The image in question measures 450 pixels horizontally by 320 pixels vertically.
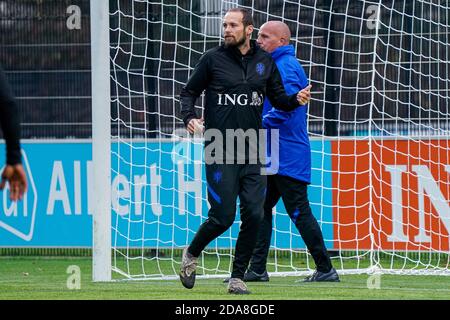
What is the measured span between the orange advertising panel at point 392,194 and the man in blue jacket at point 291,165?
90.1 inches

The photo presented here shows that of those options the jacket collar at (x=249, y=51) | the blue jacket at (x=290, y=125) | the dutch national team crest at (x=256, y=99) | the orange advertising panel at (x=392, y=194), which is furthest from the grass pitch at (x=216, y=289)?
the jacket collar at (x=249, y=51)

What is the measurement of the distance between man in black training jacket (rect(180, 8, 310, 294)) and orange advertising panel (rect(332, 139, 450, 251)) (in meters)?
3.92

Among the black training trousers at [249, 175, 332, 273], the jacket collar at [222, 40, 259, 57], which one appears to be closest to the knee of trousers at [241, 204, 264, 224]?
the jacket collar at [222, 40, 259, 57]

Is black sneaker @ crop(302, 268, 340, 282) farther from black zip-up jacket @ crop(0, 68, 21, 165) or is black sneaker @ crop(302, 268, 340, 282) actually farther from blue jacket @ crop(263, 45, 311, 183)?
black zip-up jacket @ crop(0, 68, 21, 165)

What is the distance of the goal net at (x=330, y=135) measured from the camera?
1301 cm

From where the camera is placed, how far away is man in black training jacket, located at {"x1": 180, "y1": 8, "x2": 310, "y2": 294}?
29.2ft

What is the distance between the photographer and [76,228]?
552 inches

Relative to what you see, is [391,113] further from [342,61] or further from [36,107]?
[36,107]

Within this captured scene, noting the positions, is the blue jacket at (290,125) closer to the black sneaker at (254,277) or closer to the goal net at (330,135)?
the black sneaker at (254,277)

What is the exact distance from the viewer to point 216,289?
9.46 metres

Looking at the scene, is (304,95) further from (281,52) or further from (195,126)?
(281,52)

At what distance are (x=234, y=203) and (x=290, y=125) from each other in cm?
179
